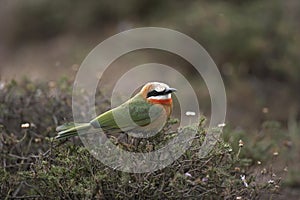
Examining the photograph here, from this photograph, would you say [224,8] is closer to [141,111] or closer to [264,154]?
[264,154]

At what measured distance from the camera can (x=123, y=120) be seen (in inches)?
173

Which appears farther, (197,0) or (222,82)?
(197,0)

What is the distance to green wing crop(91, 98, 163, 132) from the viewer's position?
438 centimetres

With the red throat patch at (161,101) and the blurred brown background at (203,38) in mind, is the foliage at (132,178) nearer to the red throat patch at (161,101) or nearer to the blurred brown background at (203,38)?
the red throat patch at (161,101)

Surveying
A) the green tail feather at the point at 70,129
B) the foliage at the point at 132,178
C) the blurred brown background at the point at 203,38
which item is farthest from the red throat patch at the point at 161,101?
the blurred brown background at the point at 203,38

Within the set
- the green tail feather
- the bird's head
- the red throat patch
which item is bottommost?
the green tail feather

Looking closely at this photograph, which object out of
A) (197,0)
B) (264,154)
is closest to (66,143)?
(264,154)

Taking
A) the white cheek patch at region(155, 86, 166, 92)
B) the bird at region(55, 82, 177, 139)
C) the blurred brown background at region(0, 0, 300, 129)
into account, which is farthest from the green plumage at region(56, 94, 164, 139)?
the blurred brown background at region(0, 0, 300, 129)

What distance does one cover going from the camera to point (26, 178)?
4.20 m

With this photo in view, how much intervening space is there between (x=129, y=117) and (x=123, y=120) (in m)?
0.04

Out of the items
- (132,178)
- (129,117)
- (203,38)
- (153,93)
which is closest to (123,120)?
(129,117)

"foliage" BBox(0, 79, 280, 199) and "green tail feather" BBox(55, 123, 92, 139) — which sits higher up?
"green tail feather" BBox(55, 123, 92, 139)

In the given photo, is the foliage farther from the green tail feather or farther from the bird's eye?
the bird's eye

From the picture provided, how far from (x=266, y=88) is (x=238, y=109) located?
0.71m
